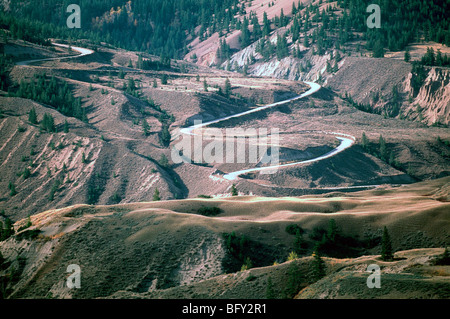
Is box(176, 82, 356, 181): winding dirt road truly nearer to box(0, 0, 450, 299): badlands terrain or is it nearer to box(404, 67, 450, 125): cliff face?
box(0, 0, 450, 299): badlands terrain

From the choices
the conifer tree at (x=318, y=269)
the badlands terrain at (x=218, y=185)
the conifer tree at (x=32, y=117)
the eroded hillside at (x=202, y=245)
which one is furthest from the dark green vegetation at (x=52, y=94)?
the conifer tree at (x=318, y=269)

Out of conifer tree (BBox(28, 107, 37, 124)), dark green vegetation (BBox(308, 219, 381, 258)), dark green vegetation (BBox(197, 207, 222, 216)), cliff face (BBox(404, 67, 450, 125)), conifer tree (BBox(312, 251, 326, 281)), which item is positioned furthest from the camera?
cliff face (BBox(404, 67, 450, 125))

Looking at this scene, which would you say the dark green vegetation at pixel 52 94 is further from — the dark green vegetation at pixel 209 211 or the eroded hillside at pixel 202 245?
the dark green vegetation at pixel 209 211

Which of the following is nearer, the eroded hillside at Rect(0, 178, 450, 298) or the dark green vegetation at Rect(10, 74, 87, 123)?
the eroded hillside at Rect(0, 178, 450, 298)

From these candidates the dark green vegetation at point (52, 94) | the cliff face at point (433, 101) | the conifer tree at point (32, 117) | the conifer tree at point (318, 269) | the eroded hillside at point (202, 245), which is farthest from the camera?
the cliff face at point (433, 101)

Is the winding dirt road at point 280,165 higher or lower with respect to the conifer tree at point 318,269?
lower

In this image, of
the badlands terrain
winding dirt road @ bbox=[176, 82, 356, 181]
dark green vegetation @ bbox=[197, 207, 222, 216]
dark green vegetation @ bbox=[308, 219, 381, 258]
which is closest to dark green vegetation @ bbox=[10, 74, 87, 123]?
the badlands terrain

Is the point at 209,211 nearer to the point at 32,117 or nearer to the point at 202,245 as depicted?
the point at 202,245

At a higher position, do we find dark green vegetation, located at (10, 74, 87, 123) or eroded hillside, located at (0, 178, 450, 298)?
dark green vegetation, located at (10, 74, 87, 123)
